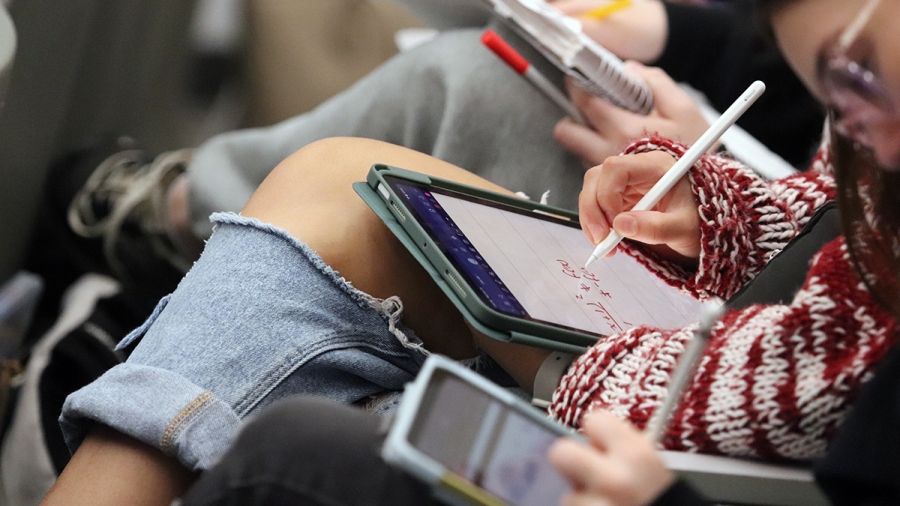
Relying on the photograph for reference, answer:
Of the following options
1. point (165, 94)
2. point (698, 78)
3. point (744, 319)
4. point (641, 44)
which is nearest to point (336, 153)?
point (744, 319)

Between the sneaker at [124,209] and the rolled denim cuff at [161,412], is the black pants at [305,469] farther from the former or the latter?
the sneaker at [124,209]

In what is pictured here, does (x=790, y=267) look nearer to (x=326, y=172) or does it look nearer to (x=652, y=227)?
(x=652, y=227)

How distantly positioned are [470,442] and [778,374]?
7.3 inches

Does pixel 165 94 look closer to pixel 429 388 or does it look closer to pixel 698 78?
pixel 698 78

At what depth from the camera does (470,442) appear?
17.1 inches

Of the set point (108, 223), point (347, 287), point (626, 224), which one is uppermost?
point (626, 224)

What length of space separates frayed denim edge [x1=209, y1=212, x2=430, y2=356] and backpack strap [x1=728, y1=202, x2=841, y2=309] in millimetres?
203

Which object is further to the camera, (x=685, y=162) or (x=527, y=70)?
(x=527, y=70)

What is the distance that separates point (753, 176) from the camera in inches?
27.8

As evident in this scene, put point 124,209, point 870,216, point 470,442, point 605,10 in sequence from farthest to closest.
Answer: point 124,209 → point 605,10 → point 870,216 → point 470,442

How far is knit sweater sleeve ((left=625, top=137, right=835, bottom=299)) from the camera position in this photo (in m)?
0.68

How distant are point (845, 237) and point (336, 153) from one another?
0.34 meters

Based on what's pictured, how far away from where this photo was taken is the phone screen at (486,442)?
0.42 m

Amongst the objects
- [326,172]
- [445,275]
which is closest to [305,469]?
[445,275]
